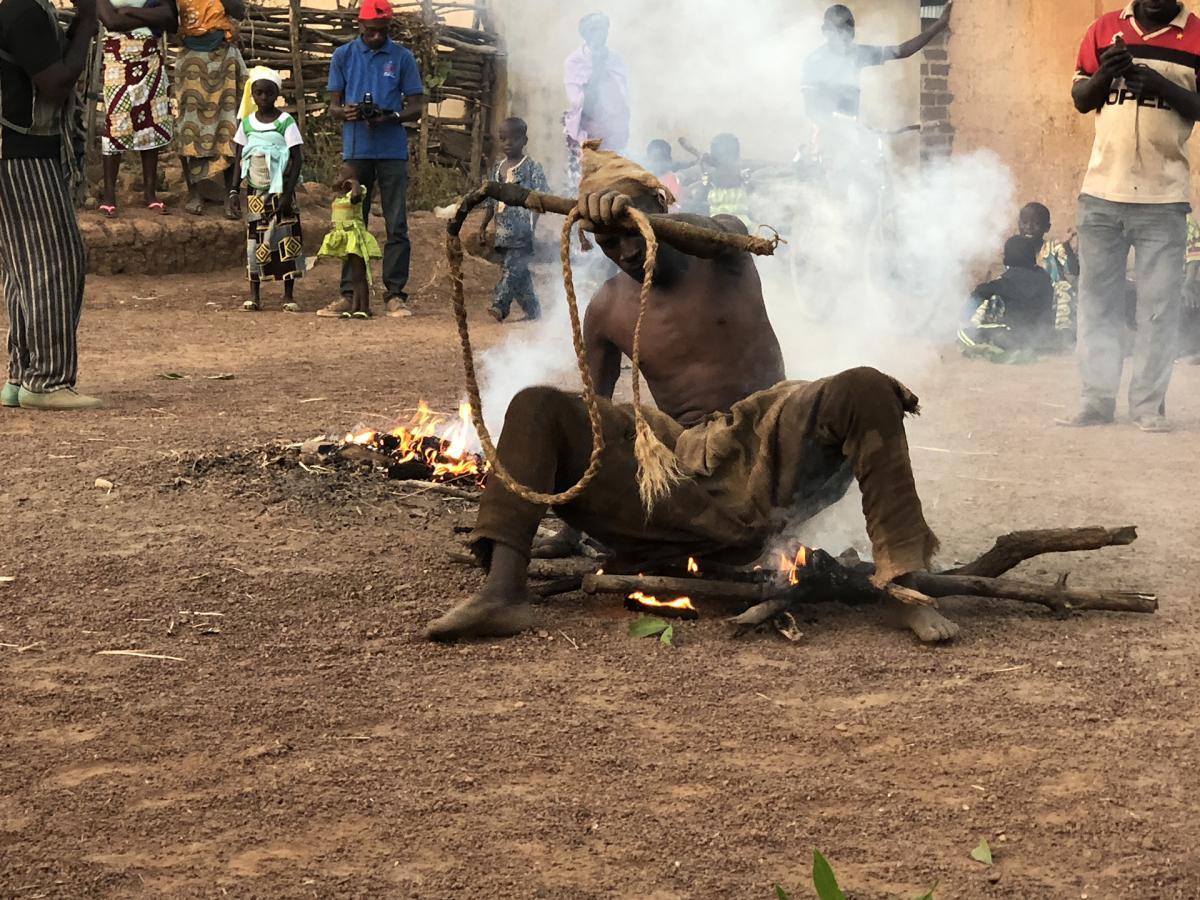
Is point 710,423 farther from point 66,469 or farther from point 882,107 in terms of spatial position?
point 882,107

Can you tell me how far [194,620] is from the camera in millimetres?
4117

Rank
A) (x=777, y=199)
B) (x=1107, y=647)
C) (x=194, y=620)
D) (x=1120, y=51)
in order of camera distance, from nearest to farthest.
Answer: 1. (x=1107, y=647)
2. (x=194, y=620)
3. (x=1120, y=51)
4. (x=777, y=199)

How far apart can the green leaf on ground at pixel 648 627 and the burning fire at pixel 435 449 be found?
1.66 metres

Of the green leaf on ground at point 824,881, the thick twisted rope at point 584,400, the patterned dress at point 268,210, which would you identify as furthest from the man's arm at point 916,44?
the green leaf on ground at point 824,881

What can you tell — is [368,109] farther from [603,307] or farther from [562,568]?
[562,568]

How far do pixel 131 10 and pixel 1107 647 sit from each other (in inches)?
348

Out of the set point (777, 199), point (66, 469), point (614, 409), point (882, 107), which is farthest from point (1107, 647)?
point (882, 107)

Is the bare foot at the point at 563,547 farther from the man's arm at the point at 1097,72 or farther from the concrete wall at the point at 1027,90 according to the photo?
the concrete wall at the point at 1027,90

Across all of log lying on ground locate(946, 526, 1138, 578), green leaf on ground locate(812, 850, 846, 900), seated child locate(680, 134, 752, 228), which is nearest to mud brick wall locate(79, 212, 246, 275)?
seated child locate(680, 134, 752, 228)

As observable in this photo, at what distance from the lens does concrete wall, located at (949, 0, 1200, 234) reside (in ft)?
38.1

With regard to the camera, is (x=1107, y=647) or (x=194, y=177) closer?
(x=1107, y=647)

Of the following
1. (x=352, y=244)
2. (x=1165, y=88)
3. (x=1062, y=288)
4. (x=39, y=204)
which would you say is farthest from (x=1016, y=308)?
(x=39, y=204)

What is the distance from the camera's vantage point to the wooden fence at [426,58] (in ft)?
46.9

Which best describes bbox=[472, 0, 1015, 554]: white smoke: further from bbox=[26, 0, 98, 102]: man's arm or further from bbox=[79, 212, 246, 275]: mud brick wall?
bbox=[79, 212, 246, 275]: mud brick wall
